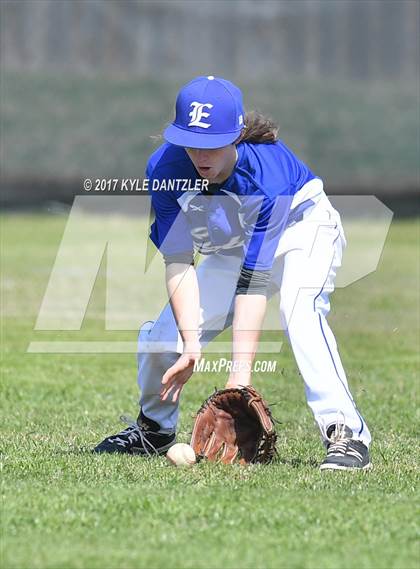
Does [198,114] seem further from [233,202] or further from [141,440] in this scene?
[141,440]

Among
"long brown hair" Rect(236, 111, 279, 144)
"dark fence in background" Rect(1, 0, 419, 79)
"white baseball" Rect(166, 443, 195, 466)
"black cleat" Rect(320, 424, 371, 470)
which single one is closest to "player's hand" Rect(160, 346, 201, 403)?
"white baseball" Rect(166, 443, 195, 466)

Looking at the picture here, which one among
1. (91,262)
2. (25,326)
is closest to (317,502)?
(25,326)

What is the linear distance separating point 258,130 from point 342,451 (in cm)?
154

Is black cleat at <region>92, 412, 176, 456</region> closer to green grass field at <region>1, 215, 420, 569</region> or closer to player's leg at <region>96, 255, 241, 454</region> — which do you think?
player's leg at <region>96, 255, 241, 454</region>

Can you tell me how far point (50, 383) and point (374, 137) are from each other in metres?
16.9

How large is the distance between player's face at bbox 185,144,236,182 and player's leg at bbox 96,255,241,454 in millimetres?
582

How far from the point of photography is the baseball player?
518 cm

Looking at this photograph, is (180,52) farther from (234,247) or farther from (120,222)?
(234,247)

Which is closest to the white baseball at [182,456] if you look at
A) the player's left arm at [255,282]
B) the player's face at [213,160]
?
the player's left arm at [255,282]

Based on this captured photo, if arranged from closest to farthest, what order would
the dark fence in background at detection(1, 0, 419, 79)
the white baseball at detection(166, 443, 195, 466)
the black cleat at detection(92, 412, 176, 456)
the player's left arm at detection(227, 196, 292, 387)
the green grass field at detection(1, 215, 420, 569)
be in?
1. the green grass field at detection(1, 215, 420, 569)
2. the player's left arm at detection(227, 196, 292, 387)
3. the white baseball at detection(166, 443, 195, 466)
4. the black cleat at detection(92, 412, 176, 456)
5. the dark fence in background at detection(1, 0, 419, 79)

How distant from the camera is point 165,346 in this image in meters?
5.73

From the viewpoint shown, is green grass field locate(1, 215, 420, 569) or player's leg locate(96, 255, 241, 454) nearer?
green grass field locate(1, 215, 420, 569)

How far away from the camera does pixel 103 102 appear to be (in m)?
24.8

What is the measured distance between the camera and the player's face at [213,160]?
514 cm
